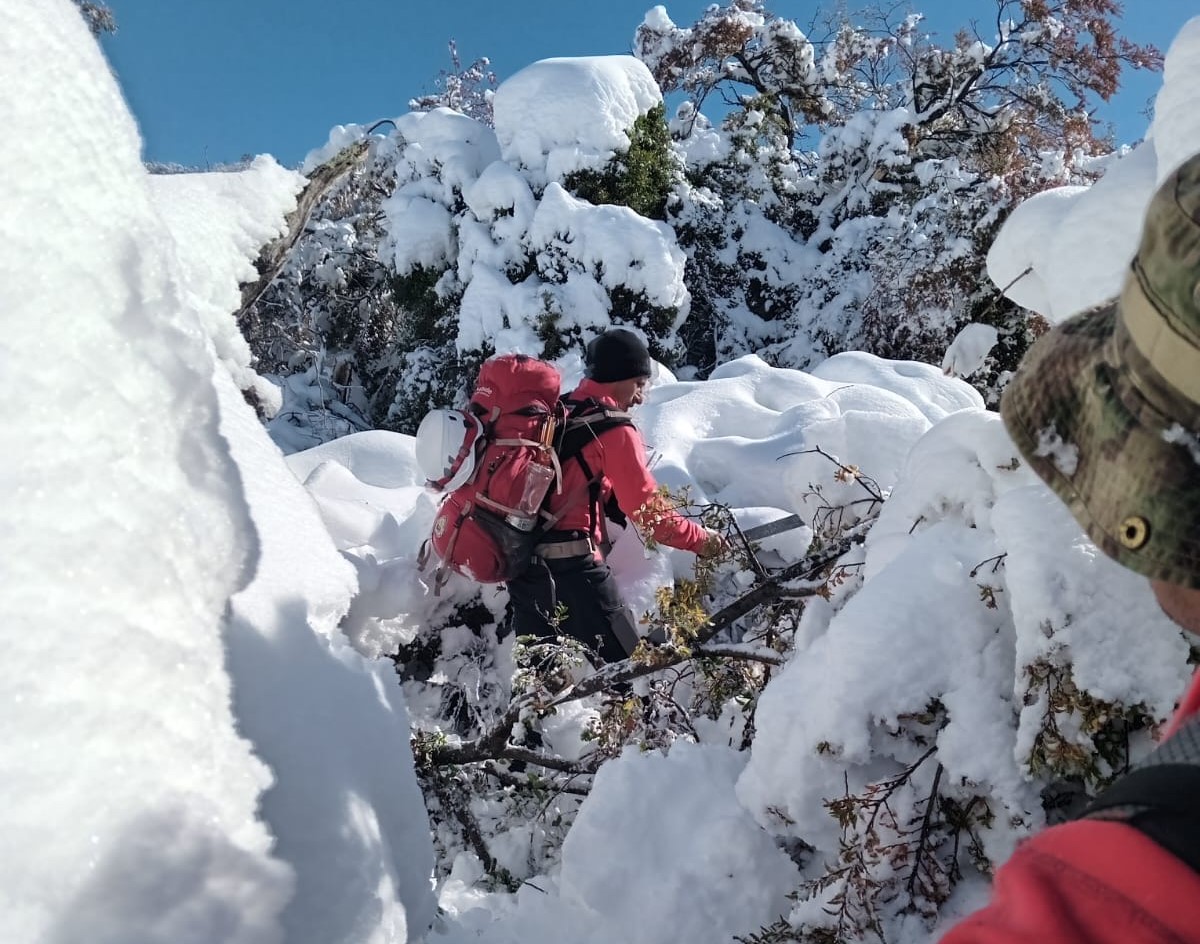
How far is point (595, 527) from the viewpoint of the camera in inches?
130

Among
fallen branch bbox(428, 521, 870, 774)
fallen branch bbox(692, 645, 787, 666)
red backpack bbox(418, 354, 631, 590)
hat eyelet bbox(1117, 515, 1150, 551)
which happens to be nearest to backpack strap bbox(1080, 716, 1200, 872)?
hat eyelet bbox(1117, 515, 1150, 551)

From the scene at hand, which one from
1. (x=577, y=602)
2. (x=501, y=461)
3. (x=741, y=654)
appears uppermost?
(x=501, y=461)

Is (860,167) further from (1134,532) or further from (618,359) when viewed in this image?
(1134,532)

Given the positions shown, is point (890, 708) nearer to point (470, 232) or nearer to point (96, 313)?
point (96, 313)

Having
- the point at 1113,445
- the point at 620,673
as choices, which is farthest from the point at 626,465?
the point at 1113,445

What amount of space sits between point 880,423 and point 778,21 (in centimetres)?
1172

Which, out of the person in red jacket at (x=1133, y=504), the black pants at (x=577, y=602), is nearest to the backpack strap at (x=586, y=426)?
the black pants at (x=577, y=602)

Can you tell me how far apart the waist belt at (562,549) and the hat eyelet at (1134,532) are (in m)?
2.55

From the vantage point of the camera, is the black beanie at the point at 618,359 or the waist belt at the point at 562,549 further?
the black beanie at the point at 618,359

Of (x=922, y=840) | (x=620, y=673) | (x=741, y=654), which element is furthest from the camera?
(x=620, y=673)

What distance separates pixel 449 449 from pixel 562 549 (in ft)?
2.10

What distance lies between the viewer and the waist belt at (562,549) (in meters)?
3.16

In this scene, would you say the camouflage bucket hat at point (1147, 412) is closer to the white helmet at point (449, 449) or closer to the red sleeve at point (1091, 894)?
the red sleeve at point (1091, 894)

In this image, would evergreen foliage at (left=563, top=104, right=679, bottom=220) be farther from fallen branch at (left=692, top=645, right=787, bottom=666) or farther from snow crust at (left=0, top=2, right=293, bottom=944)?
snow crust at (left=0, top=2, right=293, bottom=944)
